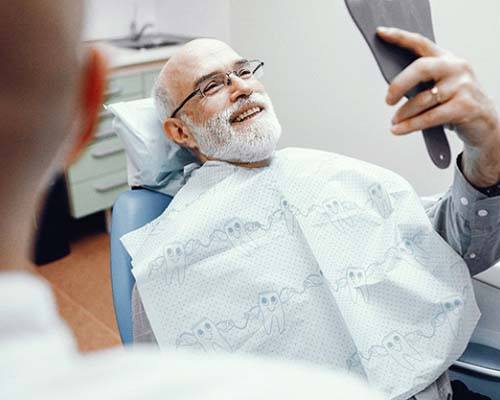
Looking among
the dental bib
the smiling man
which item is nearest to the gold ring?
the dental bib

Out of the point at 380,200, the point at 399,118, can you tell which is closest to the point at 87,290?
the point at 380,200

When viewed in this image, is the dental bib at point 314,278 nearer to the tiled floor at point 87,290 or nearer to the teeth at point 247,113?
the teeth at point 247,113

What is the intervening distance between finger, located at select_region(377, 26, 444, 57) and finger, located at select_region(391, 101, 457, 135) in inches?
3.5

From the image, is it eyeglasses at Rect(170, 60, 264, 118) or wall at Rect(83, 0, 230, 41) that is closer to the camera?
eyeglasses at Rect(170, 60, 264, 118)

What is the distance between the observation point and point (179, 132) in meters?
1.54

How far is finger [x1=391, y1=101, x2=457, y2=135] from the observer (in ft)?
2.89

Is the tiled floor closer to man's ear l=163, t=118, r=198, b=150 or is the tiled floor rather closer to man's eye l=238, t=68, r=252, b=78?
man's ear l=163, t=118, r=198, b=150

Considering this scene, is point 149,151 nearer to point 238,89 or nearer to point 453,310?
point 238,89

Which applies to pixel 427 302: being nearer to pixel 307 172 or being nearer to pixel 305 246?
pixel 305 246

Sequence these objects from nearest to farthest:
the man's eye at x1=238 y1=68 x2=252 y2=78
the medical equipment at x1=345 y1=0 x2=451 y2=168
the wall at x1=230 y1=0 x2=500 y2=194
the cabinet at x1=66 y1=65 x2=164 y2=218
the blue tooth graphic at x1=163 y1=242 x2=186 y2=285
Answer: the medical equipment at x1=345 y1=0 x2=451 y2=168 < the blue tooth graphic at x1=163 y1=242 x2=186 y2=285 < the man's eye at x1=238 y1=68 x2=252 y2=78 < the wall at x1=230 y1=0 x2=500 y2=194 < the cabinet at x1=66 y1=65 x2=164 y2=218

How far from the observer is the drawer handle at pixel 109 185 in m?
2.72

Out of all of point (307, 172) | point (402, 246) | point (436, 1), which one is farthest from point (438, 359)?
point (436, 1)

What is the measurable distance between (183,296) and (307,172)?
0.45 meters

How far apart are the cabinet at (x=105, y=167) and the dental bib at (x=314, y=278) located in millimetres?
1385
